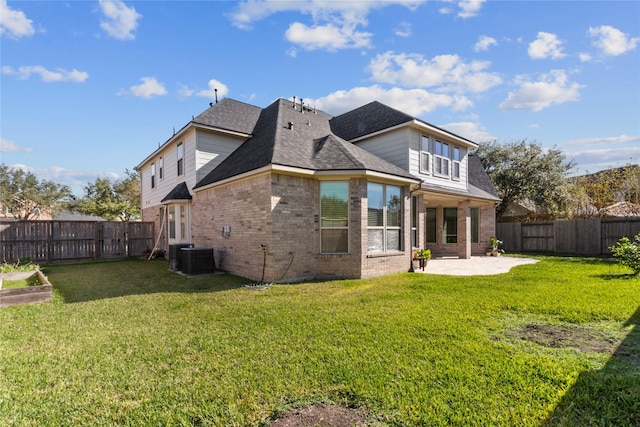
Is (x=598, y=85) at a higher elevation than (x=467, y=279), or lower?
higher

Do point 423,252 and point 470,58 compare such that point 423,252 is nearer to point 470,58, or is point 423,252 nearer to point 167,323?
point 470,58

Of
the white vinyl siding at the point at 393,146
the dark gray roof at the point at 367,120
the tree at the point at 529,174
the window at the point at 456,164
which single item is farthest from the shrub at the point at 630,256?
the tree at the point at 529,174

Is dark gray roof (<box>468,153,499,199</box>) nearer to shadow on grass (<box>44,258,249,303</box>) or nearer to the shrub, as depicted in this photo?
the shrub

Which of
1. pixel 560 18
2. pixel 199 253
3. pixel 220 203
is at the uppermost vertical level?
pixel 560 18

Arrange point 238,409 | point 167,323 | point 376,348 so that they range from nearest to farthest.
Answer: point 238,409
point 376,348
point 167,323

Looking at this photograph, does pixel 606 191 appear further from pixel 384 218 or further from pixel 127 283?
pixel 127 283

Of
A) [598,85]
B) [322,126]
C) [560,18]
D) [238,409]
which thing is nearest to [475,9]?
[560,18]

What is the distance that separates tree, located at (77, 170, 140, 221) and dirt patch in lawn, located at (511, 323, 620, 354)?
119 ft

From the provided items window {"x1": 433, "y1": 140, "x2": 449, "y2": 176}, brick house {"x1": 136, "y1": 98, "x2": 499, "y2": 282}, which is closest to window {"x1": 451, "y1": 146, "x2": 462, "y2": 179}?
brick house {"x1": 136, "y1": 98, "x2": 499, "y2": 282}

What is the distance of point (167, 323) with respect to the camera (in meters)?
4.95

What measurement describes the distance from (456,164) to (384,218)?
6809mm

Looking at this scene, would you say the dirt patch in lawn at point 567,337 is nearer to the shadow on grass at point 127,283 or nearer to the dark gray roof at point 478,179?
the shadow on grass at point 127,283

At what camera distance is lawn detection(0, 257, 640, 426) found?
2.60 m

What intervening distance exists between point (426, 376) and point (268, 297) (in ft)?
14.1
